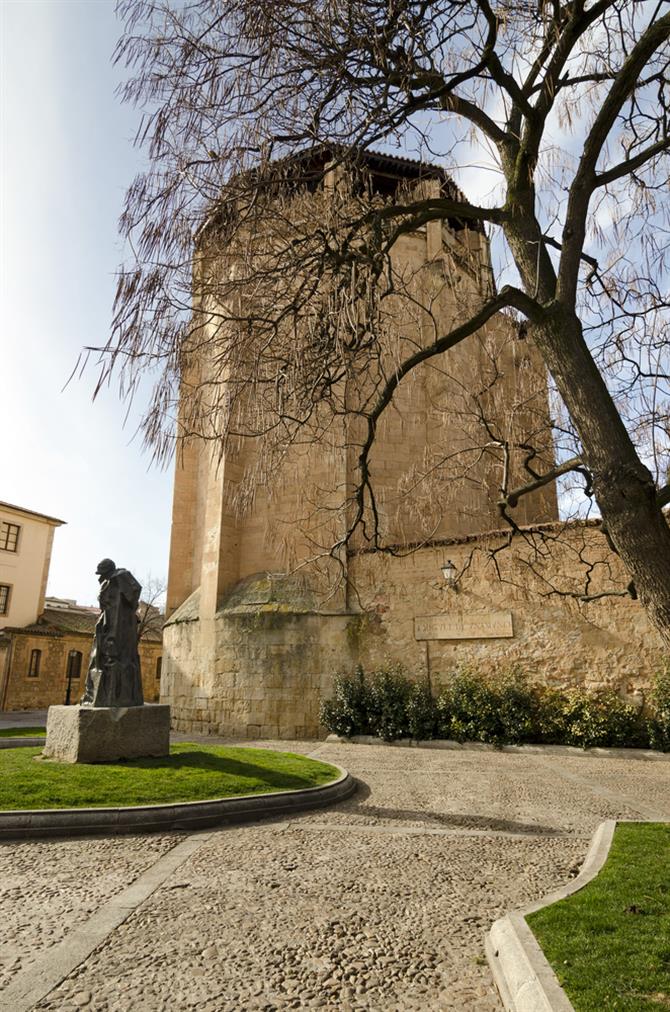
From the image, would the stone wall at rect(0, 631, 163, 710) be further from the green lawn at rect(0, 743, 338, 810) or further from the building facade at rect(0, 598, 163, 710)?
the green lawn at rect(0, 743, 338, 810)

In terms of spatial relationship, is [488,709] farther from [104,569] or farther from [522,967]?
[522,967]

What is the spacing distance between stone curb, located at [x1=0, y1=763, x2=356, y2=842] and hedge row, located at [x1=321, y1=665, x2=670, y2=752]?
551 centimetres

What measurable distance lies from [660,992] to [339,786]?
449 centimetres

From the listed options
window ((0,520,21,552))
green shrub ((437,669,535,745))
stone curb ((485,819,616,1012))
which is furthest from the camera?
window ((0,520,21,552))

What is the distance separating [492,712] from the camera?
1051 centimetres

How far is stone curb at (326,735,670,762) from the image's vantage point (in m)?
9.32

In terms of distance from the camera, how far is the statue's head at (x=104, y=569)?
8273 millimetres

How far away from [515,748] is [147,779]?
20.9ft

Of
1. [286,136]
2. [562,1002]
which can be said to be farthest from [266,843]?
[286,136]

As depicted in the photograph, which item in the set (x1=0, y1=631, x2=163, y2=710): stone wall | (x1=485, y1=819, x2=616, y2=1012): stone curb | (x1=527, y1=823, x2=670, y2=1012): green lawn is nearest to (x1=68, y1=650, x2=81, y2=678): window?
(x1=0, y1=631, x2=163, y2=710): stone wall

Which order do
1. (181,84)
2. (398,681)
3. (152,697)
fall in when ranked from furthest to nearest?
(152,697) → (398,681) → (181,84)

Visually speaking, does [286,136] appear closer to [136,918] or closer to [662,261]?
[662,261]

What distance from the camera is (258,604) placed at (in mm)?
13188

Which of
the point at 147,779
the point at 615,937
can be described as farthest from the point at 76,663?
the point at 615,937
